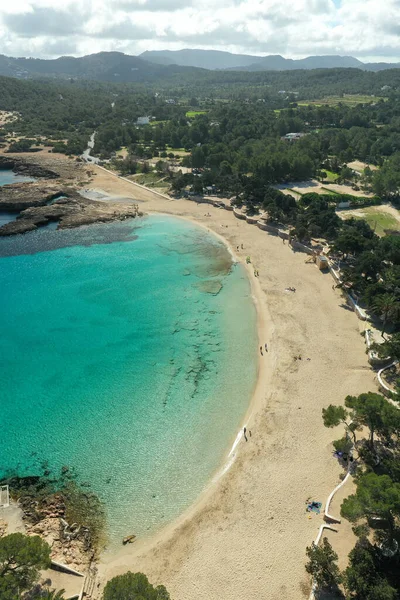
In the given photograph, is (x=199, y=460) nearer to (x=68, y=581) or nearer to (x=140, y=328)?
(x=68, y=581)

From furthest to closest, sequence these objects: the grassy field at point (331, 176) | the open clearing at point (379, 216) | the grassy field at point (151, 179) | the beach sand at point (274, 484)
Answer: the grassy field at point (151, 179) → the grassy field at point (331, 176) → the open clearing at point (379, 216) → the beach sand at point (274, 484)

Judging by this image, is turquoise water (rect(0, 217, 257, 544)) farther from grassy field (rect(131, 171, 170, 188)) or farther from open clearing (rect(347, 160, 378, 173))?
open clearing (rect(347, 160, 378, 173))

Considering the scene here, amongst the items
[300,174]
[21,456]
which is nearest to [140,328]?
[21,456]

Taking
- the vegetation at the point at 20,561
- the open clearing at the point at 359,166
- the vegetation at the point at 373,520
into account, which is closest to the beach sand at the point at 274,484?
the vegetation at the point at 373,520

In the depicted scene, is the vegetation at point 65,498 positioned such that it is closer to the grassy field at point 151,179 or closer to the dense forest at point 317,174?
the dense forest at point 317,174

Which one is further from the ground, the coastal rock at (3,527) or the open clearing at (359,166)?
the open clearing at (359,166)

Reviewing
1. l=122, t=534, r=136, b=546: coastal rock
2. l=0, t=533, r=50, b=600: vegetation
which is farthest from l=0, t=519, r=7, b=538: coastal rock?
l=122, t=534, r=136, b=546: coastal rock
